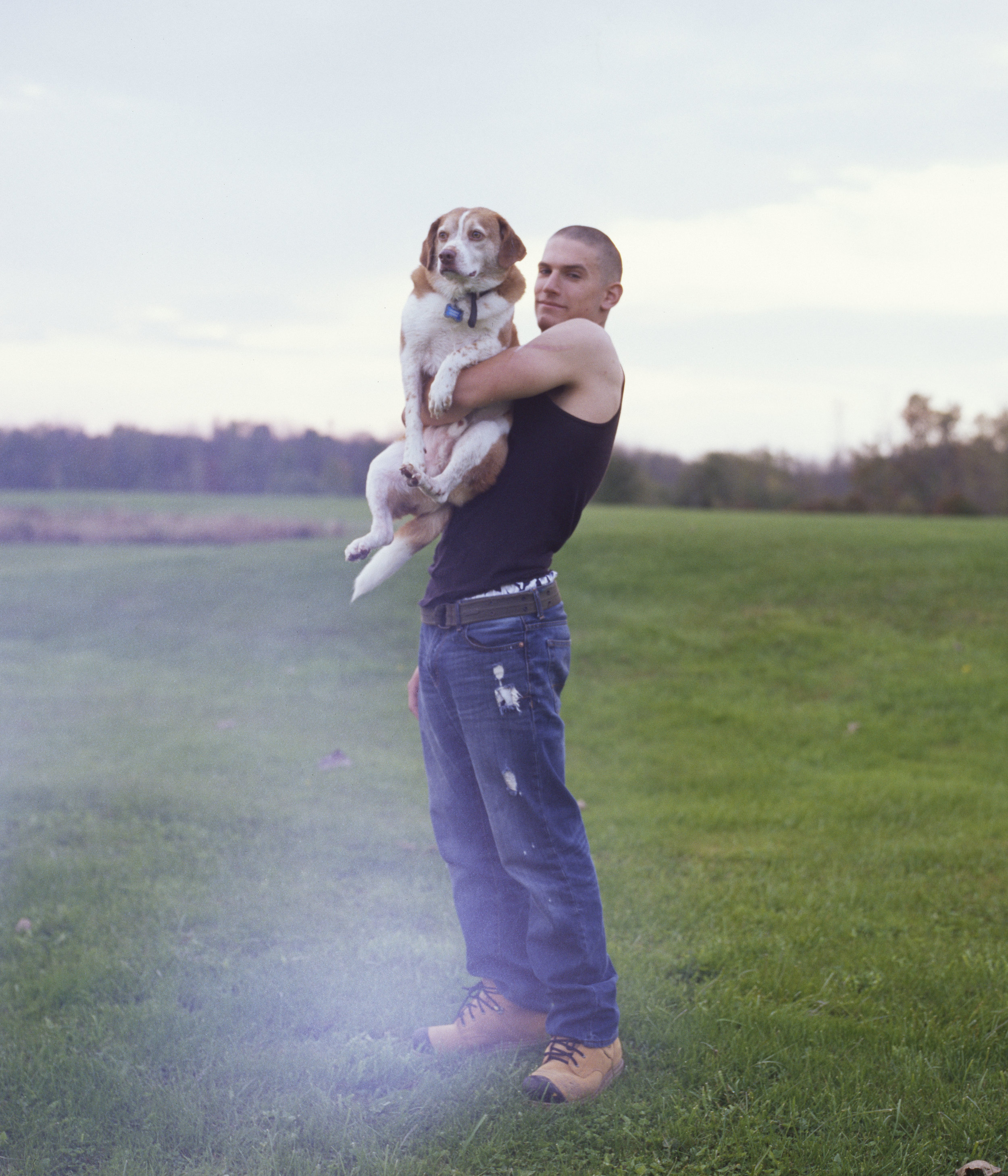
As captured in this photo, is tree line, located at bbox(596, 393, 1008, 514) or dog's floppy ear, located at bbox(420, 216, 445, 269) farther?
tree line, located at bbox(596, 393, 1008, 514)

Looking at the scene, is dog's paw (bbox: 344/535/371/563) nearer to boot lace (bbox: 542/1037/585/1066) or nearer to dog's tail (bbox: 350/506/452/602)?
dog's tail (bbox: 350/506/452/602)

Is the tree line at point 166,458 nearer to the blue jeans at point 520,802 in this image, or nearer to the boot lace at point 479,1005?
the blue jeans at point 520,802

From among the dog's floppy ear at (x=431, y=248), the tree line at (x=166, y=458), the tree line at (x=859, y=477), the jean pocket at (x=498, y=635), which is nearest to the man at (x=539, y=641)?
the jean pocket at (x=498, y=635)

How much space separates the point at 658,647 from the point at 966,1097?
6.96 meters

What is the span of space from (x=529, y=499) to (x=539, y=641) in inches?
14.3

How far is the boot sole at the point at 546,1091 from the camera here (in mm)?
2559

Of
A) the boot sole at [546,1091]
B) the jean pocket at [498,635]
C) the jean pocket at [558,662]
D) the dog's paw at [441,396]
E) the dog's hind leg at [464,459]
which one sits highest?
the dog's paw at [441,396]

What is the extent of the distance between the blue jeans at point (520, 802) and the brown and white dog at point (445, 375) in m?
0.30

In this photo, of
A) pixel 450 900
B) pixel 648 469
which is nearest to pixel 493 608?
pixel 450 900

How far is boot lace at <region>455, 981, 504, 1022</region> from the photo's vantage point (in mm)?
2871

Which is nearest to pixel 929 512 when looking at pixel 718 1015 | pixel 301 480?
pixel 301 480

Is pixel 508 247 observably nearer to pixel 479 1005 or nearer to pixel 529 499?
pixel 529 499

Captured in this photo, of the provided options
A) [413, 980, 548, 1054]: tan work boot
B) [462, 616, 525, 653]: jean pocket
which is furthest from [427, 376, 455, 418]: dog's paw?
[413, 980, 548, 1054]: tan work boot

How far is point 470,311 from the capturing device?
103 inches
